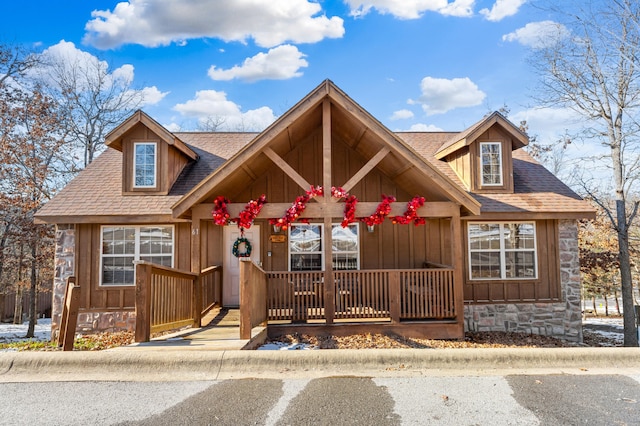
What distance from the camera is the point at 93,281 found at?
30.8ft

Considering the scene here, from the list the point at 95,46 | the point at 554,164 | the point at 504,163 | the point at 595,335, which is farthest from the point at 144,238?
the point at 554,164

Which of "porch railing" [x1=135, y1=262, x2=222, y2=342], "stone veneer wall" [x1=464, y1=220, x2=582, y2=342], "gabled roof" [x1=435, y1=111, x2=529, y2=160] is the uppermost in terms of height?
"gabled roof" [x1=435, y1=111, x2=529, y2=160]

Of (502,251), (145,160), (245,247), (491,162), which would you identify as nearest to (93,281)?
(145,160)

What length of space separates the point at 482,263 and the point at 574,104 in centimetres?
632

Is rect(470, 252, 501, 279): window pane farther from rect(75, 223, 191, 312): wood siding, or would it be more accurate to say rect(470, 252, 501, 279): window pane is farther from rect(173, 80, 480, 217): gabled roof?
rect(75, 223, 191, 312): wood siding

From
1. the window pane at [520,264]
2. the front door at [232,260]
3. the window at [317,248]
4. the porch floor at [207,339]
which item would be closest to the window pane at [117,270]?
the front door at [232,260]

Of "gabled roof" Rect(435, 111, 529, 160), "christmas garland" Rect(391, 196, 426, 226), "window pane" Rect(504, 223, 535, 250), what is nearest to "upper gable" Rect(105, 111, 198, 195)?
"christmas garland" Rect(391, 196, 426, 226)

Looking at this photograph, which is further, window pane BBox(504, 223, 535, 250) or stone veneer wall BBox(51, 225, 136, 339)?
window pane BBox(504, 223, 535, 250)

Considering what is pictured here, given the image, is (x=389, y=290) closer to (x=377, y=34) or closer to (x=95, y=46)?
(x=377, y=34)

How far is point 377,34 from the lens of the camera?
47.5ft

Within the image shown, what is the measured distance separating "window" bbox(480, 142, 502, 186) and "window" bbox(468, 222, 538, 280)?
116 centimetres

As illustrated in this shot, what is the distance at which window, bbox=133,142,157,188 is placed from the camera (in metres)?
9.95

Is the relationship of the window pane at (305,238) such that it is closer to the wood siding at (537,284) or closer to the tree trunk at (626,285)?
the wood siding at (537,284)

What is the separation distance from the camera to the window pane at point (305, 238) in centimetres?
997
